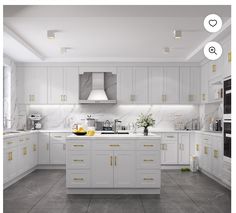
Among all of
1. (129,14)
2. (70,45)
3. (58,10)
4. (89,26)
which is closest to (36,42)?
(70,45)

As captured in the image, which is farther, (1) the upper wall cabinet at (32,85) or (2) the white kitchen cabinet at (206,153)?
(1) the upper wall cabinet at (32,85)

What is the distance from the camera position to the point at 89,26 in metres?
4.62

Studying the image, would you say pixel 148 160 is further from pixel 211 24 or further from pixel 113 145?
pixel 211 24

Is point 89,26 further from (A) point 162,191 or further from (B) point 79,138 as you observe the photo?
(A) point 162,191

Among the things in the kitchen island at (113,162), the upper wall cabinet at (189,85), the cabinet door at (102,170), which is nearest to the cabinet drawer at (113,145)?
the kitchen island at (113,162)

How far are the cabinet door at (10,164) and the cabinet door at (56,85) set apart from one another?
2.02m

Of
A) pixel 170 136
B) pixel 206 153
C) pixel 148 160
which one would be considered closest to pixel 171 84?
pixel 170 136

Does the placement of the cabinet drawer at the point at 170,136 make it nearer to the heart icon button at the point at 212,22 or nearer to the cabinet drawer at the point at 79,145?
the cabinet drawer at the point at 79,145

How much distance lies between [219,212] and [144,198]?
1.11 metres

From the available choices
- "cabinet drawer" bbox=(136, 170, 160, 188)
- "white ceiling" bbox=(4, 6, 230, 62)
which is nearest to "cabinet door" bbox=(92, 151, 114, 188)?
"cabinet drawer" bbox=(136, 170, 160, 188)

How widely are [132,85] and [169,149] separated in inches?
71.1

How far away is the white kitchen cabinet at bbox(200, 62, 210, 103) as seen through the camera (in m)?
6.77

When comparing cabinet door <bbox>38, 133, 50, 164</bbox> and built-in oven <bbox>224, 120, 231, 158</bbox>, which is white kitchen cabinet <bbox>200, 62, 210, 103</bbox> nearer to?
built-in oven <bbox>224, 120, 231, 158</bbox>

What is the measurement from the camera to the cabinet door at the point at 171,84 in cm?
729
